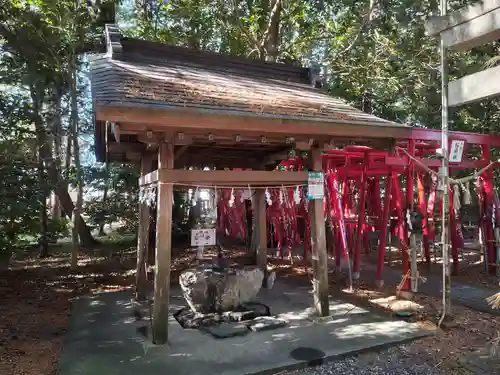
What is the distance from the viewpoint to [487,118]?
37.6 feet

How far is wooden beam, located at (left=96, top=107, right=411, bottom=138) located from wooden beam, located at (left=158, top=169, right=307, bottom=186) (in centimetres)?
55

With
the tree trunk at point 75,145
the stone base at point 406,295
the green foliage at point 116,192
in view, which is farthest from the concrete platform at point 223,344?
the green foliage at point 116,192

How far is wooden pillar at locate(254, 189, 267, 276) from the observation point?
293 inches

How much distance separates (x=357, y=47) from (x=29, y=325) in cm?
1108

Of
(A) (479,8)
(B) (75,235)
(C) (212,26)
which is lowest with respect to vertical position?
(B) (75,235)

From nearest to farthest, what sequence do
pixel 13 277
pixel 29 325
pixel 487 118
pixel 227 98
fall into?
pixel 227 98
pixel 29 325
pixel 13 277
pixel 487 118

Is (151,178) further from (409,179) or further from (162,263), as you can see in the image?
(409,179)

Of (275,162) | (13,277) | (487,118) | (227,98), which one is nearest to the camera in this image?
(227,98)

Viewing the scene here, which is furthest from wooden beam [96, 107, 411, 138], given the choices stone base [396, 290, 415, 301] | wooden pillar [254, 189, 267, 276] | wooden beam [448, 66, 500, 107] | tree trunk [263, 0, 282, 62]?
tree trunk [263, 0, 282, 62]

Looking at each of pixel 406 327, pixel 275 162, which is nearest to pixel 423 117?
pixel 275 162

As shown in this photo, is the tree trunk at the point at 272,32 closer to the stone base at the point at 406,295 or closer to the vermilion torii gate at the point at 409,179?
the vermilion torii gate at the point at 409,179

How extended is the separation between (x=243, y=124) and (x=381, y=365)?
3151mm

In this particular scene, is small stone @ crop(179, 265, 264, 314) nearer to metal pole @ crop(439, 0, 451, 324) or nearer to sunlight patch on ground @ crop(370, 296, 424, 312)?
sunlight patch on ground @ crop(370, 296, 424, 312)

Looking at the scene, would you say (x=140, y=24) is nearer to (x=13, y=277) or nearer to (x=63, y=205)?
(x=63, y=205)
